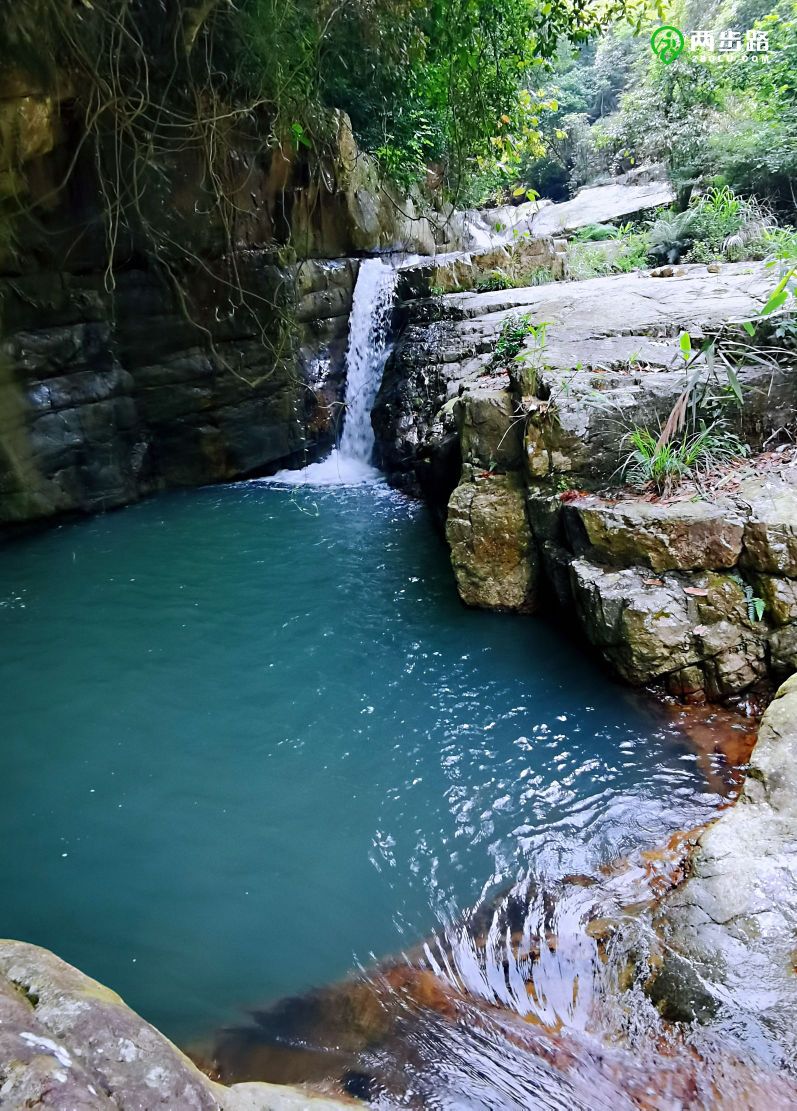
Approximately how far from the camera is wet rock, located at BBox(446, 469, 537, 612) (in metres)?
4.70

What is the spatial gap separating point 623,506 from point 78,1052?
3.67 metres

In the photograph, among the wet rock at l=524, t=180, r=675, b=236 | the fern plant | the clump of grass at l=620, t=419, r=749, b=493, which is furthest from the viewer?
the wet rock at l=524, t=180, r=675, b=236

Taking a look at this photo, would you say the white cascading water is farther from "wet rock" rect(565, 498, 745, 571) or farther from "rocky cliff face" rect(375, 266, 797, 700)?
"wet rock" rect(565, 498, 745, 571)

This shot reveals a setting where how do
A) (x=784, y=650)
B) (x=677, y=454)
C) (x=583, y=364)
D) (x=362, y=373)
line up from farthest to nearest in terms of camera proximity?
(x=362, y=373) < (x=583, y=364) < (x=677, y=454) < (x=784, y=650)

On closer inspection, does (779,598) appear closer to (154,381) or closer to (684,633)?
(684,633)

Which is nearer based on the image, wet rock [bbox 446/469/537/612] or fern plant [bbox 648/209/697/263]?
wet rock [bbox 446/469/537/612]

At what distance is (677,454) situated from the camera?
4191mm

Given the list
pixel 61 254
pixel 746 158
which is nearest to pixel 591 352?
pixel 61 254

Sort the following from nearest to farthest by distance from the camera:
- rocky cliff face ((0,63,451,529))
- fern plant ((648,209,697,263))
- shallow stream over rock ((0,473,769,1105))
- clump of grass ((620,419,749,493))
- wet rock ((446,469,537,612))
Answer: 1. shallow stream over rock ((0,473,769,1105))
2. clump of grass ((620,419,749,493))
3. wet rock ((446,469,537,612))
4. rocky cliff face ((0,63,451,529))
5. fern plant ((648,209,697,263))

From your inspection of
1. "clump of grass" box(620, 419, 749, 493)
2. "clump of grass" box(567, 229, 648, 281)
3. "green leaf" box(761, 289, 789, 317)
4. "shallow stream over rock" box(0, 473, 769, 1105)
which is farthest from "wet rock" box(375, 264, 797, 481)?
"clump of grass" box(567, 229, 648, 281)

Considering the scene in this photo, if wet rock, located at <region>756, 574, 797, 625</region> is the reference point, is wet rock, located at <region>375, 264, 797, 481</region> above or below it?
above

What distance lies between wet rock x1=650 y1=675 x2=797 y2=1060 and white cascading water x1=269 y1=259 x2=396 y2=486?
258 inches

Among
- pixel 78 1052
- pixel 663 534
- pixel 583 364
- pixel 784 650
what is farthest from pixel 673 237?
pixel 78 1052

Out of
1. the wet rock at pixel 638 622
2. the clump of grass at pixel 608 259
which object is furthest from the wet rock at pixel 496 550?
the clump of grass at pixel 608 259
